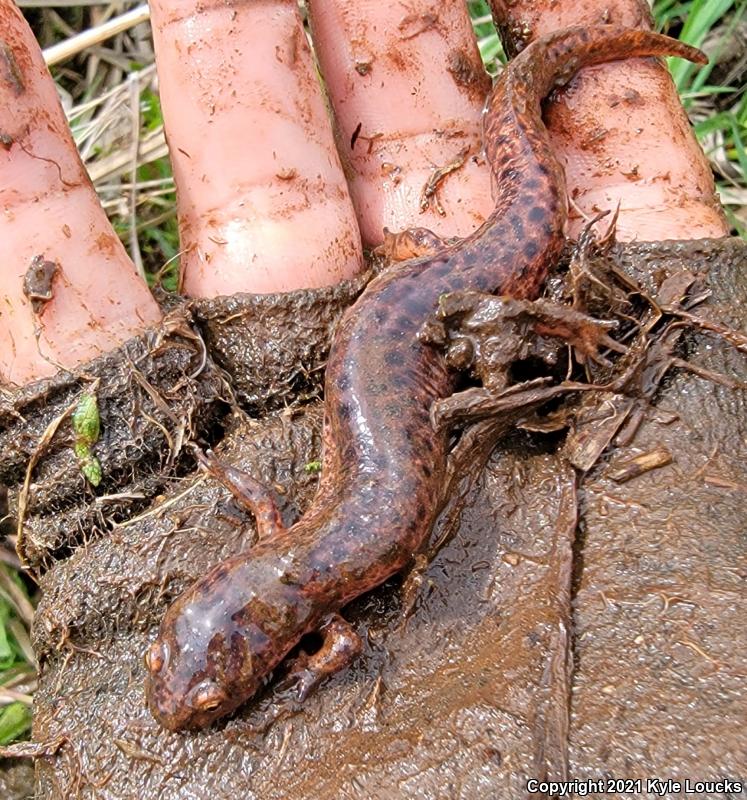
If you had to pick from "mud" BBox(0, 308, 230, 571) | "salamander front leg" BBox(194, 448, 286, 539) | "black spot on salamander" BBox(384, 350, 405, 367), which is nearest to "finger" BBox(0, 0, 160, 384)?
"mud" BBox(0, 308, 230, 571)

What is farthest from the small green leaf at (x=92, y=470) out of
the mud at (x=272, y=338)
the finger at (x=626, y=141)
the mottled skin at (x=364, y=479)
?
the finger at (x=626, y=141)

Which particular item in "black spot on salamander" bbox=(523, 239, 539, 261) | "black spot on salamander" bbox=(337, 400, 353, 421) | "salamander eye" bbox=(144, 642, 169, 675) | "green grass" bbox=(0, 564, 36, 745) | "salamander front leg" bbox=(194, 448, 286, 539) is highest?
"black spot on salamander" bbox=(523, 239, 539, 261)

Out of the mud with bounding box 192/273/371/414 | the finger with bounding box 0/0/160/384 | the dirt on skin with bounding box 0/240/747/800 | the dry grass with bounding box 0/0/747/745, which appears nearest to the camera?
the dirt on skin with bounding box 0/240/747/800

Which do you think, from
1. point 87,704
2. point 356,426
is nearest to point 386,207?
point 356,426

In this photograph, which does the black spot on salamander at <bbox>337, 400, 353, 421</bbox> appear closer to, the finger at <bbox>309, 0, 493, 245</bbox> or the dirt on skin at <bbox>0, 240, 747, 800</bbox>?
the dirt on skin at <bbox>0, 240, 747, 800</bbox>

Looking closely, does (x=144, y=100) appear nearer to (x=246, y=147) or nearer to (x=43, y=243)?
(x=246, y=147)

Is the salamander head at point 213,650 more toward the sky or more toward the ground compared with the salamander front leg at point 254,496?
more toward the ground

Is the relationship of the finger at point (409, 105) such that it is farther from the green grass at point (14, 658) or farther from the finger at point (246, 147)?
the green grass at point (14, 658)

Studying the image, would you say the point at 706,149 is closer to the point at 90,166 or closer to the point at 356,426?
the point at 356,426
